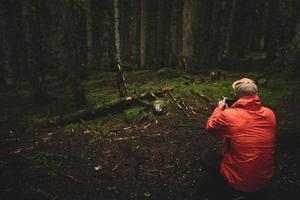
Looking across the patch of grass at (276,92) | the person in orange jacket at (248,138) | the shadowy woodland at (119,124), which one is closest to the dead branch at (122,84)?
the shadowy woodland at (119,124)

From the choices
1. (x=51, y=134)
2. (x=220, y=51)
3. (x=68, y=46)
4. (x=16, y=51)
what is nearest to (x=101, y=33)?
(x=16, y=51)

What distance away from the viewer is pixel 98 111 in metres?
9.50

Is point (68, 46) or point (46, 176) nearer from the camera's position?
point (46, 176)

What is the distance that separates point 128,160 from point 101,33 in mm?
20634

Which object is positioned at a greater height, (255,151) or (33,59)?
(33,59)

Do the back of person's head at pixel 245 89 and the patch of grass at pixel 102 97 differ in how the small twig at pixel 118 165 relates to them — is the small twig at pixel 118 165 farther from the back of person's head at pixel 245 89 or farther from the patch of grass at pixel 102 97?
the patch of grass at pixel 102 97

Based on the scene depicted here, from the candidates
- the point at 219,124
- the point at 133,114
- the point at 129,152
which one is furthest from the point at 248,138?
the point at 133,114

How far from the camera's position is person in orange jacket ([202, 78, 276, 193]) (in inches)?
174

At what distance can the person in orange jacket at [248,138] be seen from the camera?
442cm

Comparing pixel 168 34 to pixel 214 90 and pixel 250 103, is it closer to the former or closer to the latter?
pixel 214 90

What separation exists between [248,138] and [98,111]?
19.6 ft

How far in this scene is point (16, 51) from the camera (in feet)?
59.4

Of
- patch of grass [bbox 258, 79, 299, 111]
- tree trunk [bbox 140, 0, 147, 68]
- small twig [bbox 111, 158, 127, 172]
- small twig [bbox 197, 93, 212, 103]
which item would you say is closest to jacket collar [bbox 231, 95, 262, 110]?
small twig [bbox 111, 158, 127, 172]

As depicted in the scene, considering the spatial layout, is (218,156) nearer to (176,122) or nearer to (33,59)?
(176,122)
